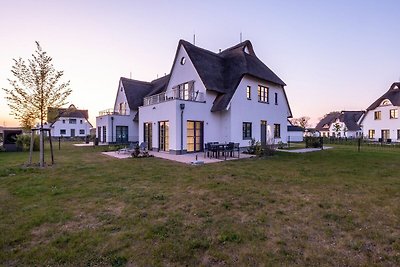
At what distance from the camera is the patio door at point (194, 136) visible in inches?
667

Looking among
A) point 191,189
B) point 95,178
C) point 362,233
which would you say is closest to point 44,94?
point 95,178

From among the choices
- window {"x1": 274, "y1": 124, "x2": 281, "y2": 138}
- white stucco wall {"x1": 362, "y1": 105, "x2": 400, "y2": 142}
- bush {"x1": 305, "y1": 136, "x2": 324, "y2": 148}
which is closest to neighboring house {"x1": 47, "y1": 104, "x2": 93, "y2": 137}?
window {"x1": 274, "y1": 124, "x2": 281, "y2": 138}

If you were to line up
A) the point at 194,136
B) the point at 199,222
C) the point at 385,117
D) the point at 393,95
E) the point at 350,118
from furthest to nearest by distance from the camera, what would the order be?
1. the point at 350,118
2. the point at 385,117
3. the point at 393,95
4. the point at 194,136
5. the point at 199,222

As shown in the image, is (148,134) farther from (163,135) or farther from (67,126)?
(67,126)

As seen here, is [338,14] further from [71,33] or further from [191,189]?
[71,33]

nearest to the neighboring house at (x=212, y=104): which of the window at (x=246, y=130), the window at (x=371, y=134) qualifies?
the window at (x=246, y=130)

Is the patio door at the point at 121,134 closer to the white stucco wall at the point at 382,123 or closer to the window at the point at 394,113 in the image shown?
the white stucco wall at the point at 382,123

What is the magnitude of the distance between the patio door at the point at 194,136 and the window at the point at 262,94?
6592mm

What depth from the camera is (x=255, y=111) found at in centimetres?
1988

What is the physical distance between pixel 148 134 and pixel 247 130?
340 inches

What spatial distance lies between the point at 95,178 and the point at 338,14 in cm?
1843

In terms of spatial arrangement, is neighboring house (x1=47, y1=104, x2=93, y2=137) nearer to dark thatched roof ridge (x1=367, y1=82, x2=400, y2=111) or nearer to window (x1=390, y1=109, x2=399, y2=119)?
dark thatched roof ridge (x1=367, y1=82, x2=400, y2=111)

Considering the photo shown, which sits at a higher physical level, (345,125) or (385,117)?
(385,117)

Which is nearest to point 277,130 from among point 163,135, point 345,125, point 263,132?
point 263,132
